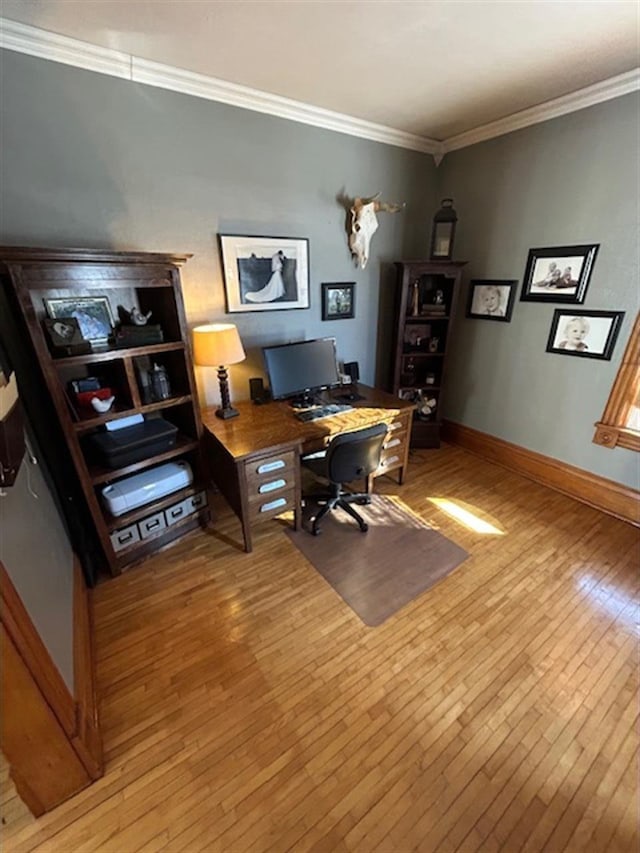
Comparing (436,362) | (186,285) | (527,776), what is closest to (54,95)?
(186,285)

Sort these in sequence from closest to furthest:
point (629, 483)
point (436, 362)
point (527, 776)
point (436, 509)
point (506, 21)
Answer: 1. point (527, 776)
2. point (506, 21)
3. point (629, 483)
4. point (436, 509)
5. point (436, 362)

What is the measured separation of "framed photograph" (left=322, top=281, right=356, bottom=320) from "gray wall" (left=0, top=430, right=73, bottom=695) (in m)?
2.19

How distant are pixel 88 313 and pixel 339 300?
70.8 inches

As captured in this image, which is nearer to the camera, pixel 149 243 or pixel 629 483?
pixel 149 243

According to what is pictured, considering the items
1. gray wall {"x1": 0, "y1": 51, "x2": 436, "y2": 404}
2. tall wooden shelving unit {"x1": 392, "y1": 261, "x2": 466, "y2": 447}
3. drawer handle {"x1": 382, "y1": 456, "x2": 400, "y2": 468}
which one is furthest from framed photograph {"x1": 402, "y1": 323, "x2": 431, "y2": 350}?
drawer handle {"x1": 382, "y1": 456, "x2": 400, "y2": 468}

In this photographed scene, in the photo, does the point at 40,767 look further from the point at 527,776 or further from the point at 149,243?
the point at 149,243

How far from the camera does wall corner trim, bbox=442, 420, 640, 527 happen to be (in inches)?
94.2

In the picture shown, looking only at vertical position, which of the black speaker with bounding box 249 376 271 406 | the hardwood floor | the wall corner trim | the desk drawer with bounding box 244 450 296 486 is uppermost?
the black speaker with bounding box 249 376 271 406

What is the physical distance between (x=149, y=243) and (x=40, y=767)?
2.35 metres

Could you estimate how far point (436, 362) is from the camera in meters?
3.23

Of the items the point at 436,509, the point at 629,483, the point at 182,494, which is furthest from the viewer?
the point at 436,509

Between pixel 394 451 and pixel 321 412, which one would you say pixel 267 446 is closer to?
pixel 321 412

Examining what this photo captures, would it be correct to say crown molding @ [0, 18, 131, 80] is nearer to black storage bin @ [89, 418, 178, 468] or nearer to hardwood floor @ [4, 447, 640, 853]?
black storage bin @ [89, 418, 178, 468]

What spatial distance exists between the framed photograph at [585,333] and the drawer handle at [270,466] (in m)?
2.23
